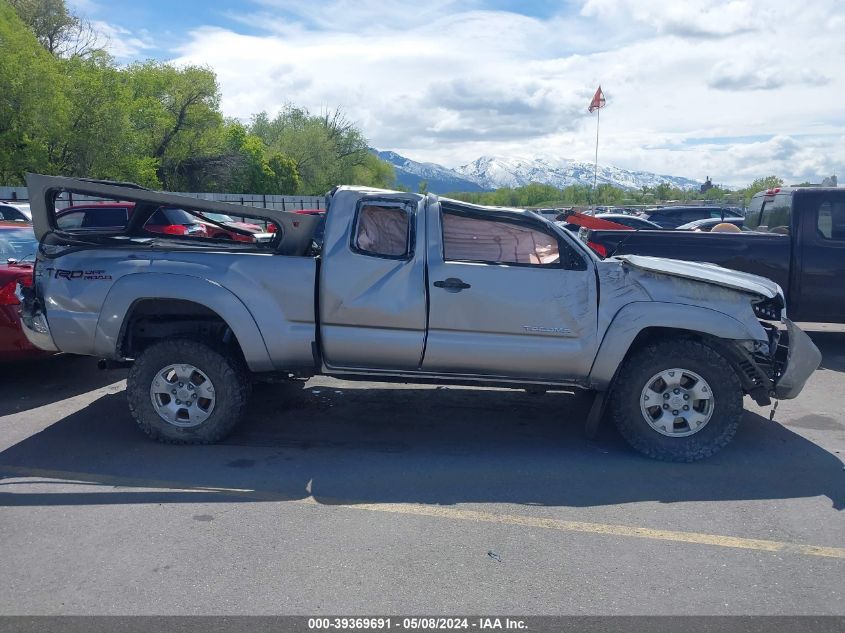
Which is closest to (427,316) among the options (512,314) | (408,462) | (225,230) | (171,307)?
(512,314)

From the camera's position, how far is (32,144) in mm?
30062

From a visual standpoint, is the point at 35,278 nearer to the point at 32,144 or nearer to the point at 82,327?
the point at 82,327

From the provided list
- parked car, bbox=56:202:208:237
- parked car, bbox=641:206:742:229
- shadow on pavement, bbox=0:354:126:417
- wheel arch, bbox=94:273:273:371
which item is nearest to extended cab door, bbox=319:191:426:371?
wheel arch, bbox=94:273:273:371

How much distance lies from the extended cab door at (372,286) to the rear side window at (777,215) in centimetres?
587

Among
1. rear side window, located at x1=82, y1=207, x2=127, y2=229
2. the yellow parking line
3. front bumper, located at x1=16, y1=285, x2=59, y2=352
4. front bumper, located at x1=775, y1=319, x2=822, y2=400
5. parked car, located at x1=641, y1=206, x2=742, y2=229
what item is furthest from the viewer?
parked car, located at x1=641, y1=206, x2=742, y2=229

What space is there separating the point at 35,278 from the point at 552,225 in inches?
160

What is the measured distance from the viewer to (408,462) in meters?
5.45

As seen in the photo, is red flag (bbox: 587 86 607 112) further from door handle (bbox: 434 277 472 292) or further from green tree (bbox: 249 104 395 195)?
green tree (bbox: 249 104 395 195)

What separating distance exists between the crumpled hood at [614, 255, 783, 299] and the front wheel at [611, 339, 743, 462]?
→ 49cm

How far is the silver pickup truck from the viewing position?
18.0 feet

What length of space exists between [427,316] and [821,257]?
19.4ft

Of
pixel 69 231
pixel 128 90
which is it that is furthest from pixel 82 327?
pixel 128 90

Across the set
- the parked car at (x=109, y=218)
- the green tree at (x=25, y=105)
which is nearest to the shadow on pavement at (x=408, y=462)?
the parked car at (x=109, y=218)

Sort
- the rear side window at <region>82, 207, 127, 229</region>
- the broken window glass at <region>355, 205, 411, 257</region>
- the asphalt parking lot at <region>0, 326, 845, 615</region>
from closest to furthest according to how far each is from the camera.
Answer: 1. the asphalt parking lot at <region>0, 326, 845, 615</region>
2. the broken window glass at <region>355, 205, 411, 257</region>
3. the rear side window at <region>82, 207, 127, 229</region>
